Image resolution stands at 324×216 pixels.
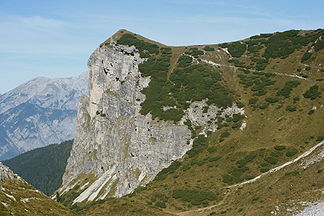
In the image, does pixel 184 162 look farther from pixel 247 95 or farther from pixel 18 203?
pixel 18 203

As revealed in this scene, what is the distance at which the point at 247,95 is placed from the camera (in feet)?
339

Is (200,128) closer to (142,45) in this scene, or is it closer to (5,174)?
(142,45)

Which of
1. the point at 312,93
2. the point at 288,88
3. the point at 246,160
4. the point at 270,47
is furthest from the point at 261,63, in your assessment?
the point at 246,160

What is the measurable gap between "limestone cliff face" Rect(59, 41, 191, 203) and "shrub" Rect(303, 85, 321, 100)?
117 feet

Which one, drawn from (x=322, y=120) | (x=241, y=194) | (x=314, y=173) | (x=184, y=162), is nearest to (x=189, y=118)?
(x=184, y=162)

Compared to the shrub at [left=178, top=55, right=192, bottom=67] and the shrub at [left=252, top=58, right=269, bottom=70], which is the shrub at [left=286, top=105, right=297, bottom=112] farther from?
the shrub at [left=178, top=55, right=192, bottom=67]

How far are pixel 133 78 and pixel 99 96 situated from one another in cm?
3461

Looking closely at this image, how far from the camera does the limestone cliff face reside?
104812 millimetres

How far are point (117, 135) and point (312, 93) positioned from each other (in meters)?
80.4

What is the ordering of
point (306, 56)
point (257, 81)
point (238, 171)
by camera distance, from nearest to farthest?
1. point (238, 171)
2. point (257, 81)
3. point (306, 56)

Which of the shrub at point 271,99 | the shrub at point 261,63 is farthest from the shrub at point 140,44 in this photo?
the shrub at point 271,99

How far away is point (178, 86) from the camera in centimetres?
11969

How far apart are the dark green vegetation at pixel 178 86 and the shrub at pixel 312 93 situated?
22.6 meters

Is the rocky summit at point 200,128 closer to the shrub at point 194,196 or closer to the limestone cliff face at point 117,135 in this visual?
the shrub at point 194,196
